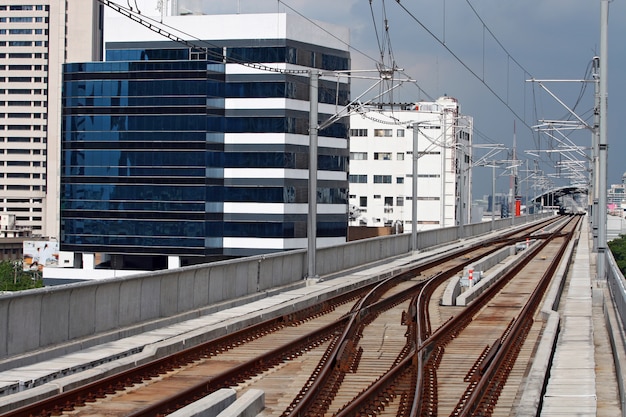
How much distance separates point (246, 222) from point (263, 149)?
781 cm

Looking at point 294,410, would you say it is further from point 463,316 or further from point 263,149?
point 263,149

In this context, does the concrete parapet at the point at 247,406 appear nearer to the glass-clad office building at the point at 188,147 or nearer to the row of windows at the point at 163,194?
the glass-clad office building at the point at 188,147

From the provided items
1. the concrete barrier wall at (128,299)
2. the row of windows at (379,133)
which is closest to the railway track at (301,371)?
the concrete barrier wall at (128,299)

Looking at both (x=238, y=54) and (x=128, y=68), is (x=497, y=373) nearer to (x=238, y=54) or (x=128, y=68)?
(x=238, y=54)

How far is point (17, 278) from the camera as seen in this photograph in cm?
16250

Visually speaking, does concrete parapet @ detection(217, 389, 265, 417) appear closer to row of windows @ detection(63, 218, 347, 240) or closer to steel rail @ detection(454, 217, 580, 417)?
steel rail @ detection(454, 217, 580, 417)

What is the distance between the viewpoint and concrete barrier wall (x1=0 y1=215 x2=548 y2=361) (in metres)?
16.5

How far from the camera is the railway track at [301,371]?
552 inches

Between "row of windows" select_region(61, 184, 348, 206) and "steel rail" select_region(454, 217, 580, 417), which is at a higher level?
"row of windows" select_region(61, 184, 348, 206)

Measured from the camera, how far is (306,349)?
20.2 meters

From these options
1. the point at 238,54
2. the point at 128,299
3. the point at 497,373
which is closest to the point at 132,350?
the point at 128,299

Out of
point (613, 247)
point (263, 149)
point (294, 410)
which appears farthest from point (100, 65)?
point (294, 410)

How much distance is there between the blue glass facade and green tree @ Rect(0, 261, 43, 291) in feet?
180

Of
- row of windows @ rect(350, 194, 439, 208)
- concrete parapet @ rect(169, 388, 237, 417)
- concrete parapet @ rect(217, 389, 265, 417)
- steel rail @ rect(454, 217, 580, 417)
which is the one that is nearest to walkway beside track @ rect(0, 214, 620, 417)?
steel rail @ rect(454, 217, 580, 417)
